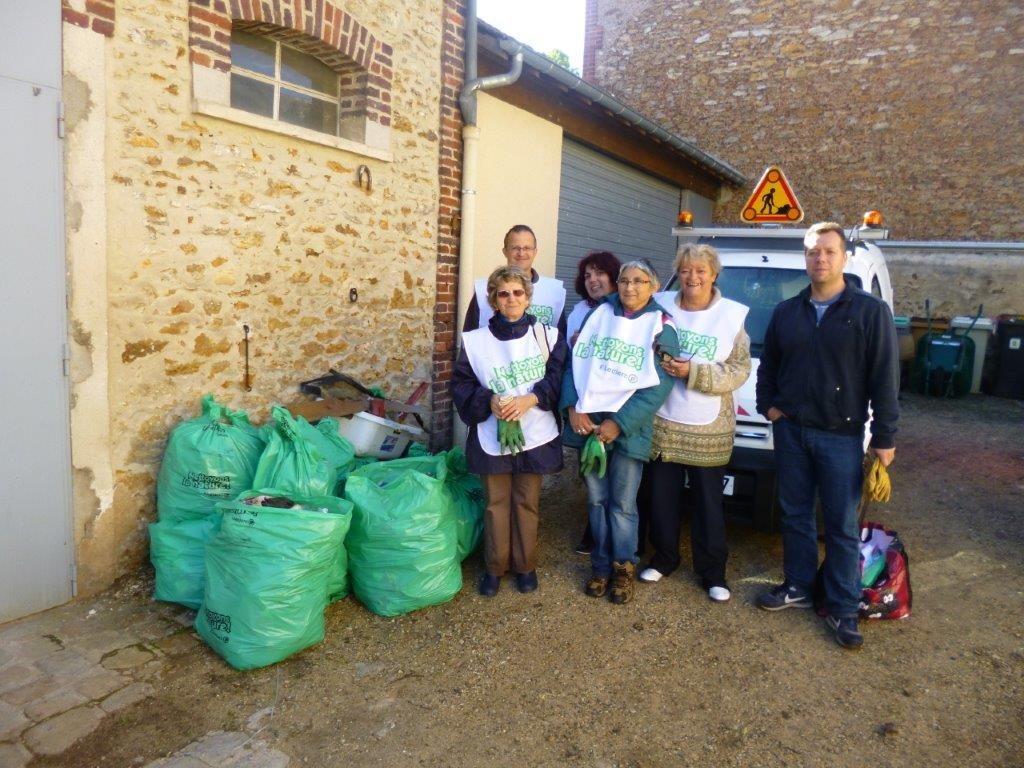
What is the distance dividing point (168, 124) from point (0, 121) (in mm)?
811

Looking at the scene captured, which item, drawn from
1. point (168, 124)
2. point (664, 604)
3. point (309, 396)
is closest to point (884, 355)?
point (664, 604)

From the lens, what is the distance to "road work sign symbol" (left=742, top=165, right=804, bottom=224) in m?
6.89

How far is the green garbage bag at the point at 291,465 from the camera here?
371 cm

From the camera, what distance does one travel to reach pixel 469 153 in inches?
230

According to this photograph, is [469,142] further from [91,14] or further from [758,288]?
[91,14]

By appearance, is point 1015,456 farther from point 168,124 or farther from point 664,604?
point 168,124

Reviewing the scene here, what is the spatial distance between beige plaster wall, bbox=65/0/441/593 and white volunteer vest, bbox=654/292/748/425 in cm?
228

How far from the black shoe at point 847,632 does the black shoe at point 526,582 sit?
1.51 m

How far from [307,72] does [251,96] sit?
0.56 m

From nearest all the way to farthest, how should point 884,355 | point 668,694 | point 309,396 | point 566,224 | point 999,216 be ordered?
point 668,694 < point 884,355 < point 309,396 < point 566,224 < point 999,216

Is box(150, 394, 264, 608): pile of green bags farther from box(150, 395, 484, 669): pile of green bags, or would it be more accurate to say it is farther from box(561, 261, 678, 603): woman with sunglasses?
box(561, 261, 678, 603): woman with sunglasses

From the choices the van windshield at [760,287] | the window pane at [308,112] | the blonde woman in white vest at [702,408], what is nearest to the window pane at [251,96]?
the window pane at [308,112]

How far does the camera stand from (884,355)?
3.38 m

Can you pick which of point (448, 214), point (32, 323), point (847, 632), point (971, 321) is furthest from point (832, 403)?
point (971, 321)
